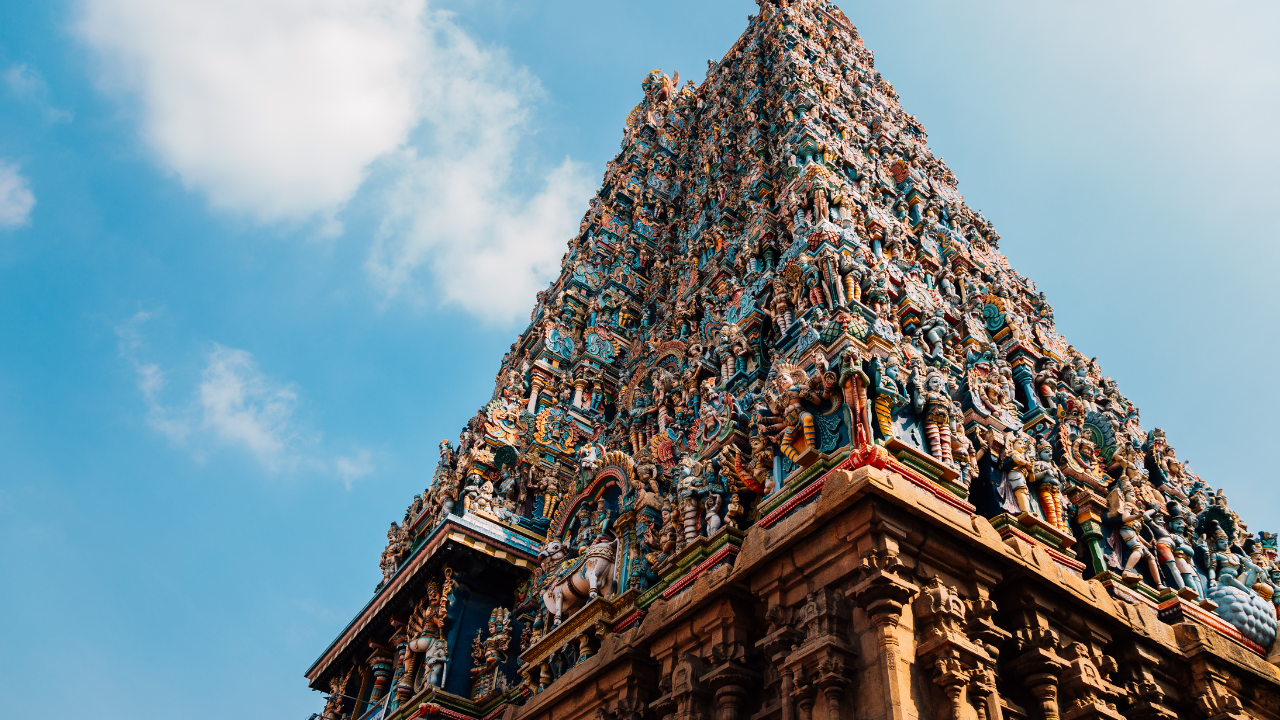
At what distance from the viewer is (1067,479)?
35.3ft

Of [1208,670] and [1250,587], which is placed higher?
[1250,587]

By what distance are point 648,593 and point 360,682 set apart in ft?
23.3

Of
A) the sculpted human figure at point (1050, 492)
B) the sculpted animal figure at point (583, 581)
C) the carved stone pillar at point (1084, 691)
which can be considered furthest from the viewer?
the sculpted animal figure at point (583, 581)

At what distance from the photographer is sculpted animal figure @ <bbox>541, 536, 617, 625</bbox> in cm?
1076

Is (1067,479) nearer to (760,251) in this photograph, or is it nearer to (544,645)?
(760,251)

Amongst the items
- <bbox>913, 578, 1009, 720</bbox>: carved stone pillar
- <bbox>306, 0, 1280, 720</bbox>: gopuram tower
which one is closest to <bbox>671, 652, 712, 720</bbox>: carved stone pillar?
<bbox>306, 0, 1280, 720</bbox>: gopuram tower

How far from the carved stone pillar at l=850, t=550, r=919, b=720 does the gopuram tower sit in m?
0.02

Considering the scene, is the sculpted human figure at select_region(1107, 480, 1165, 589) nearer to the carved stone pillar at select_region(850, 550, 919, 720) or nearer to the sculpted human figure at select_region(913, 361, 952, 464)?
the sculpted human figure at select_region(913, 361, 952, 464)

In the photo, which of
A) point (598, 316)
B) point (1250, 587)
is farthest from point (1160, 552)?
point (598, 316)

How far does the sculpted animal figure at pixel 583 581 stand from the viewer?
1076cm

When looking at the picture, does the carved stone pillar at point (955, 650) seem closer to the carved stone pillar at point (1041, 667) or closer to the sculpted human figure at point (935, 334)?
the carved stone pillar at point (1041, 667)

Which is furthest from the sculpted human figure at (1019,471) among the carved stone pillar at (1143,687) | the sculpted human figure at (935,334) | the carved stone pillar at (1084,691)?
the carved stone pillar at (1084,691)

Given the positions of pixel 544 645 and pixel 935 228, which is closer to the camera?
pixel 544 645

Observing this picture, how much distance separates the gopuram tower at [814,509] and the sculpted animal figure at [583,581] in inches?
1.1
